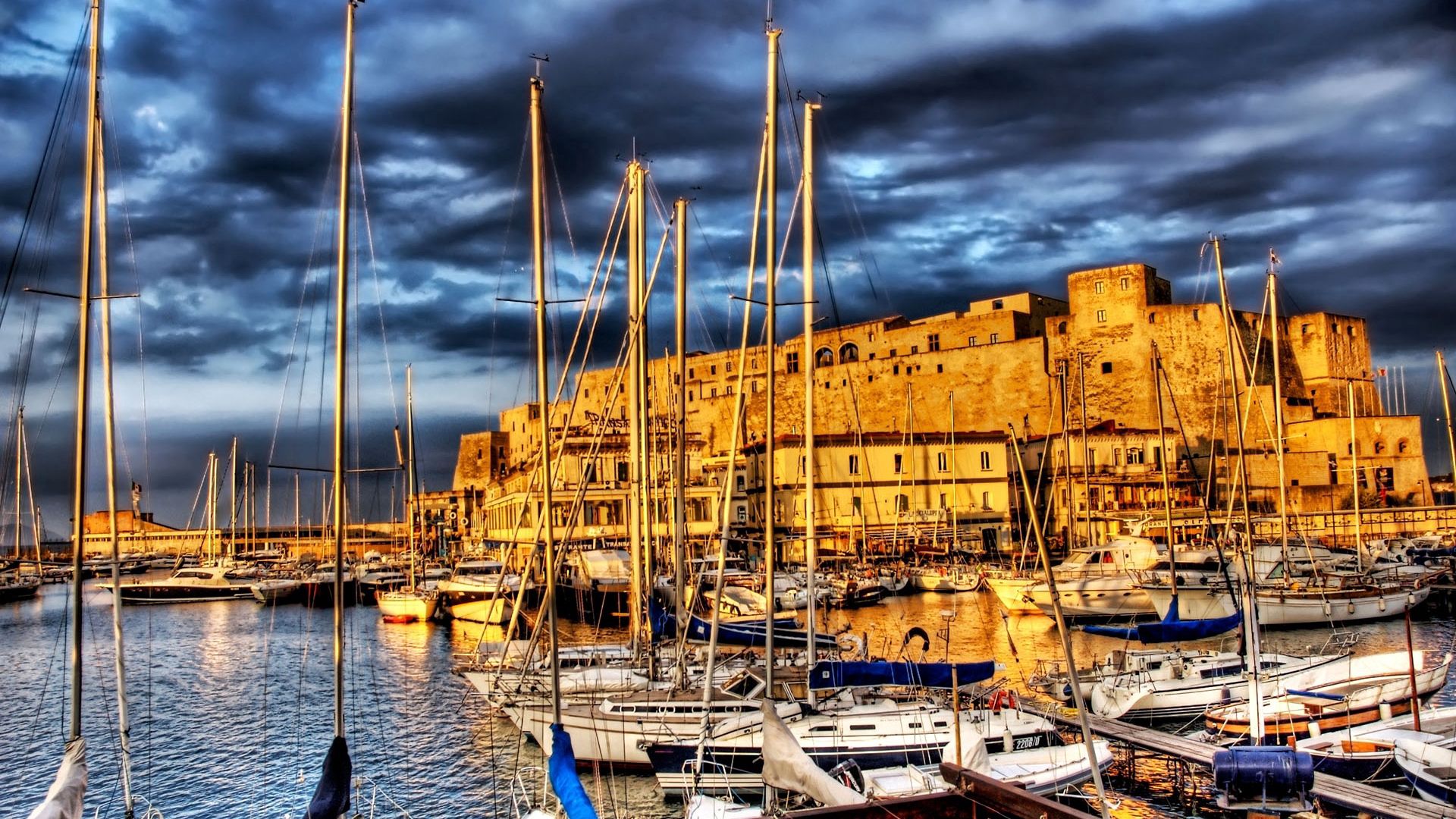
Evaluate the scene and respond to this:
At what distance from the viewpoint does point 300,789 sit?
21.4 metres

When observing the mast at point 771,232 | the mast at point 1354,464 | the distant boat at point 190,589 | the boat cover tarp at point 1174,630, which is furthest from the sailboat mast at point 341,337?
the distant boat at point 190,589

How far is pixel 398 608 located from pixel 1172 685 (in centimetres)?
3651

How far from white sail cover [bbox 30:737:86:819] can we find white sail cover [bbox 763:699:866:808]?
26.0ft

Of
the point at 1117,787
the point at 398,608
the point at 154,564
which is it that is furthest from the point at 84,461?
the point at 154,564

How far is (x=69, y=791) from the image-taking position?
13.1 metres

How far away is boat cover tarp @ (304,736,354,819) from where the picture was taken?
44.0 feet

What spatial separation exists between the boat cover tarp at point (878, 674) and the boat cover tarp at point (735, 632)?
4.72m

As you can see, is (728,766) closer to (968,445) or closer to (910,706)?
(910,706)

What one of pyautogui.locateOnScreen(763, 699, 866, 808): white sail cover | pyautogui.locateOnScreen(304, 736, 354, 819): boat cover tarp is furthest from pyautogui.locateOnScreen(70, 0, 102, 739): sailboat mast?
pyautogui.locateOnScreen(763, 699, 866, 808): white sail cover

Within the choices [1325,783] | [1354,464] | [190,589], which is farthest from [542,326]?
[190,589]

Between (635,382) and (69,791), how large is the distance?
13.3 metres

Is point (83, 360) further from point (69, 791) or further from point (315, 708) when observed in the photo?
point (315, 708)

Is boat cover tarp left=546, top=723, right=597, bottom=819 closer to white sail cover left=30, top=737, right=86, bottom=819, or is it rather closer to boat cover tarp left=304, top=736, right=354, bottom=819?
boat cover tarp left=304, top=736, right=354, bottom=819

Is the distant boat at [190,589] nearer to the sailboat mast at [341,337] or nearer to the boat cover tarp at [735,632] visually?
the boat cover tarp at [735,632]
